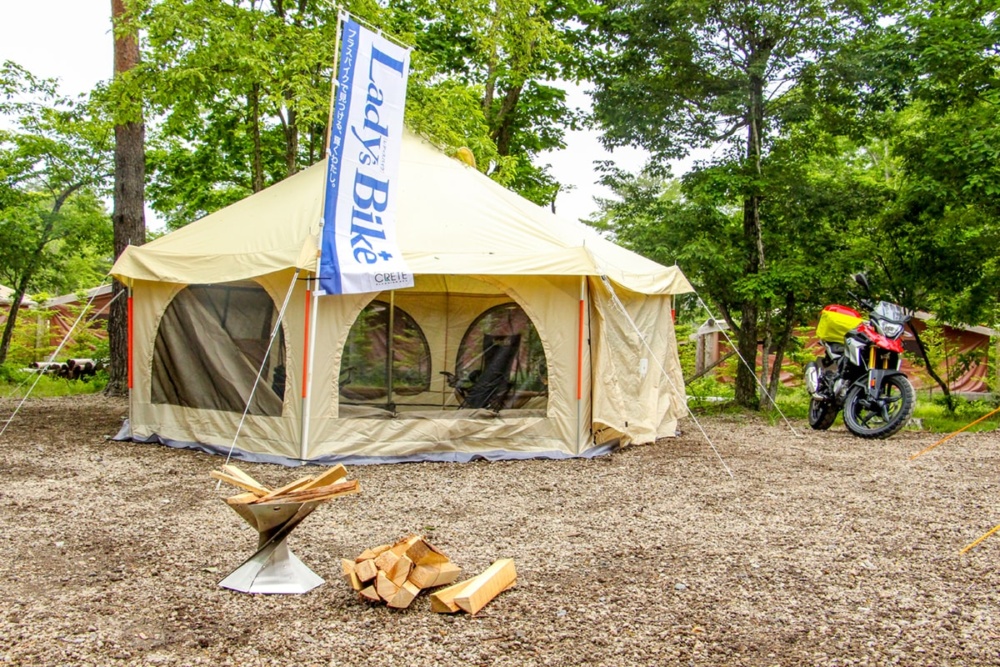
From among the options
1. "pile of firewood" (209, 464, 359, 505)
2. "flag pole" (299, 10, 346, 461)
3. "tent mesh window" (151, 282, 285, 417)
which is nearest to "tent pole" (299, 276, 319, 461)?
"flag pole" (299, 10, 346, 461)

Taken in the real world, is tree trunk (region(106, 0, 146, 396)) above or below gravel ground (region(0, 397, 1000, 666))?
above

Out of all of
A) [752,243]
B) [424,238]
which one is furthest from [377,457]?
[752,243]

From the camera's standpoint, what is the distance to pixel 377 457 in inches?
236

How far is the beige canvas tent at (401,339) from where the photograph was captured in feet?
19.3

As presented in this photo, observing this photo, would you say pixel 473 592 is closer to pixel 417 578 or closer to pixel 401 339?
pixel 417 578

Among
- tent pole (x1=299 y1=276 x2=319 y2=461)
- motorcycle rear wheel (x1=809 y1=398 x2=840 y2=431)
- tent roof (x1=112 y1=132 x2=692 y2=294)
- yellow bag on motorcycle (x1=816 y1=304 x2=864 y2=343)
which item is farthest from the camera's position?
motorcycle rear wheel (x1=809 y1=398 x2=840 y2=431)

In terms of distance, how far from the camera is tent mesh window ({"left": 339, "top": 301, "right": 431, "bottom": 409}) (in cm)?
612

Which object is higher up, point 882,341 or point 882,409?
point 882,341

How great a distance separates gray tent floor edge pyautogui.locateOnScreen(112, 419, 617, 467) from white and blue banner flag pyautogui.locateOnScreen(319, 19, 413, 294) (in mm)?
1280

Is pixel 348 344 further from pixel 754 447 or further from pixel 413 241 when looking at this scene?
pixel 754 447

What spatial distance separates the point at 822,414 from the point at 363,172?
503 cm

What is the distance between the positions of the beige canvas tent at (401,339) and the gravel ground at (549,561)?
0.36 meters

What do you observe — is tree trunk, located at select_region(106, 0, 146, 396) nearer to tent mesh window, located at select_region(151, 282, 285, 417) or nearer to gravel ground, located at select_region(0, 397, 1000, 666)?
tent mesh window, located at select_region(151, 282, 285, 417)

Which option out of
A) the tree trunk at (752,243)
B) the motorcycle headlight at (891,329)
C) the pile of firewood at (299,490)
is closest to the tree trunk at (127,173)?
the tree trunk at (752,243)
